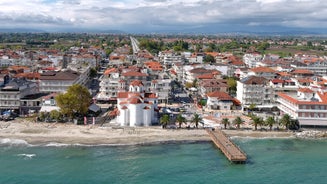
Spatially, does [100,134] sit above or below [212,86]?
below

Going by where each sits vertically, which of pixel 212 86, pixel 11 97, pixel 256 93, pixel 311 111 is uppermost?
pixel 212 86

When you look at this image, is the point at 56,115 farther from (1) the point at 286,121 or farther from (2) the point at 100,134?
(1) the point at 286,121

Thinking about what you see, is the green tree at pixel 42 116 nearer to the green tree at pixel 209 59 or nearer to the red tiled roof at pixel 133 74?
the red tiled roof at pixel 133 74

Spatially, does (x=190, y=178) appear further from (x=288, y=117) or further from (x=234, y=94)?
(x=234, y=94)

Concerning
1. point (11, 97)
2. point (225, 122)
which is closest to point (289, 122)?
point (225, 122)

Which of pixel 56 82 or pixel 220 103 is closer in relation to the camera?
pixel 220 103

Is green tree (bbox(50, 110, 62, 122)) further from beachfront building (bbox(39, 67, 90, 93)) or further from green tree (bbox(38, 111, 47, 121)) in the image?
beachfront building (bbox(39, 67, 90, 93))
